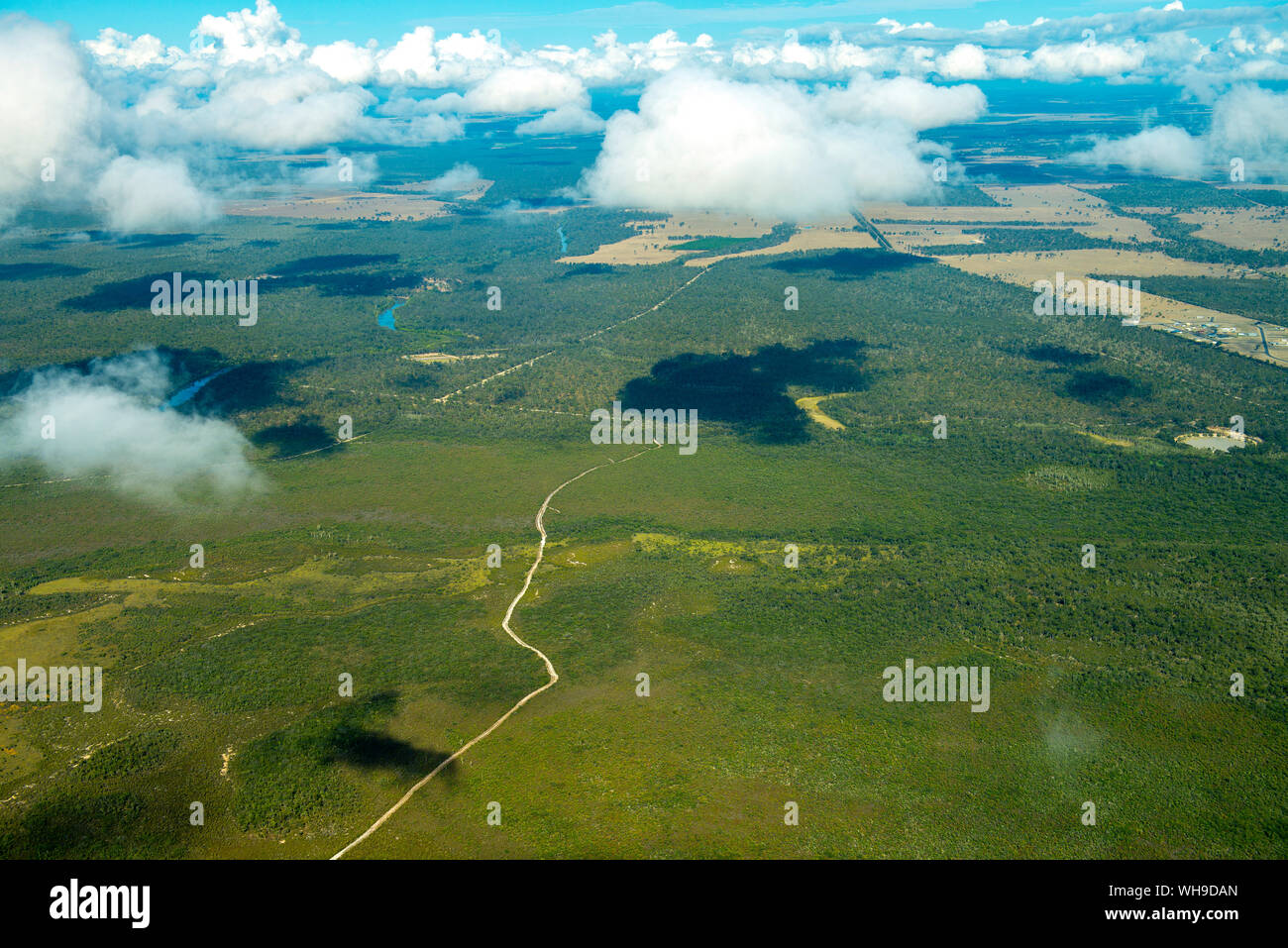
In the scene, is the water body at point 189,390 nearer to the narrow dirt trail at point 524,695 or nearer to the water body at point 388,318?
the water body at point 388,318

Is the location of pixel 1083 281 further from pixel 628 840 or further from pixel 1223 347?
pixel 628 840

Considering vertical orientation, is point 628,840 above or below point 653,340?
below

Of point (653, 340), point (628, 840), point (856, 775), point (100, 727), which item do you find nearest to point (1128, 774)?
point (856, 775)

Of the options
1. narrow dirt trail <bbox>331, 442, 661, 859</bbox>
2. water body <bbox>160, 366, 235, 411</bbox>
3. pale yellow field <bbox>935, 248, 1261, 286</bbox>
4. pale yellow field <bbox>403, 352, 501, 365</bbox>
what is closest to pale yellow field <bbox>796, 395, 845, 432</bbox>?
narrow dirt trail <bbox>331, 442, 661, 859</bbox>

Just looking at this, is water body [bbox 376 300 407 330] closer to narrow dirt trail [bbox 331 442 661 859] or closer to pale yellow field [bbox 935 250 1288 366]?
narrow dirt trail [bbox 331 442 661 859]

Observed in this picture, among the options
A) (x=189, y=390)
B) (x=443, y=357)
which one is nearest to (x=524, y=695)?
(x=189, y=390)
